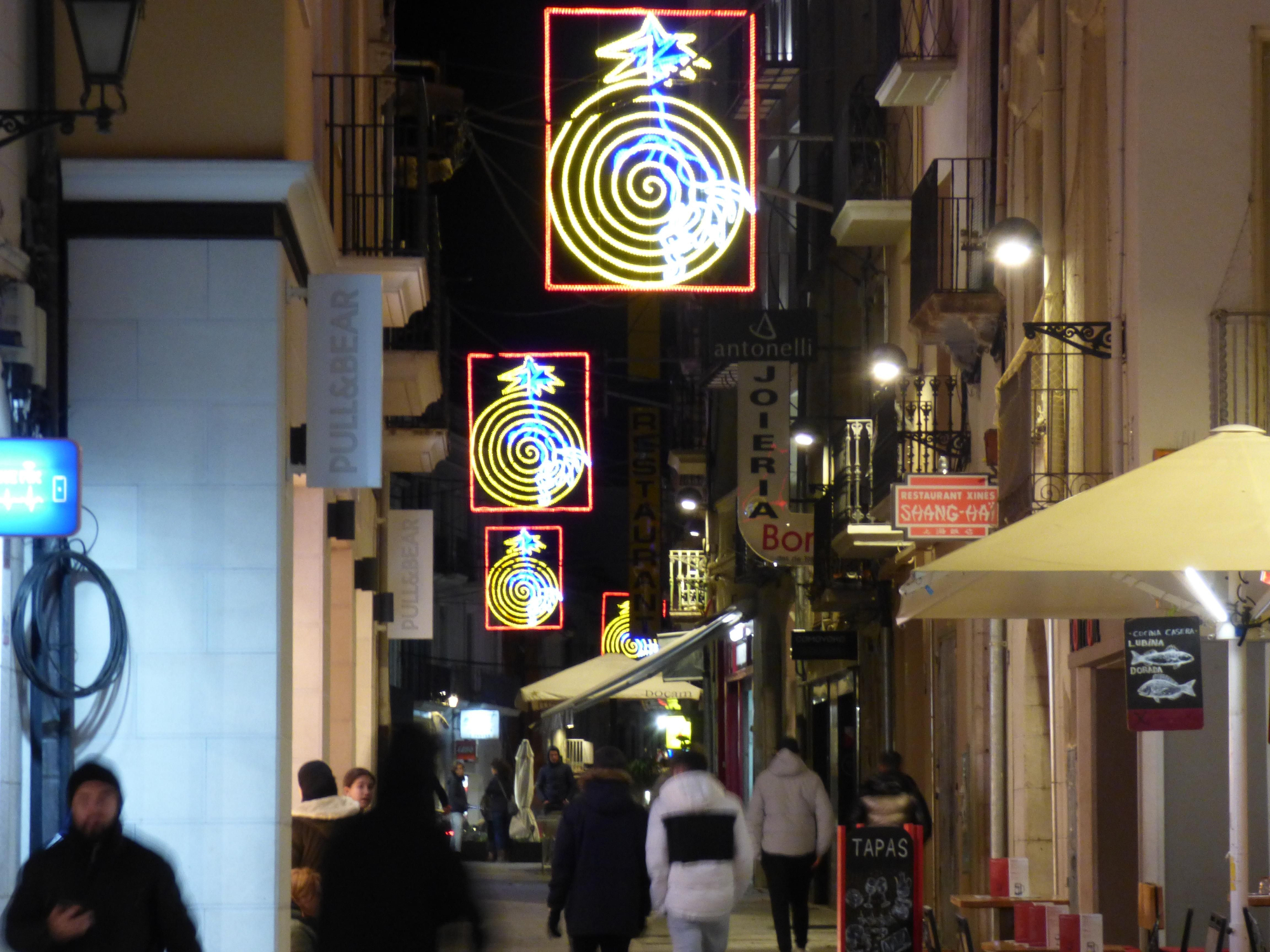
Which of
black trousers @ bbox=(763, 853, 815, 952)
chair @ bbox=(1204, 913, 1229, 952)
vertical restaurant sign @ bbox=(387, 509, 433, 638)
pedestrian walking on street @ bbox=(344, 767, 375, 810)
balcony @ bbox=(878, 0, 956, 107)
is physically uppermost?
balcony @ bbox=(878, 0, 956, 107)

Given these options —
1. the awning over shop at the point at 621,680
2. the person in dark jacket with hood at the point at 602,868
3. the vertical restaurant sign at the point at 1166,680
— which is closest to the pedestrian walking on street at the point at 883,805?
the person in dark jacket with hood at the point at 602,868

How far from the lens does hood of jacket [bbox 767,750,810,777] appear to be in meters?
16.9

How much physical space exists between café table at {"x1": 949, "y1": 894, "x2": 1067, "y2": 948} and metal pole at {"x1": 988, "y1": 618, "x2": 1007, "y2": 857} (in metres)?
4.03

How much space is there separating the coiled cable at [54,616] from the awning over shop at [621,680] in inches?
629

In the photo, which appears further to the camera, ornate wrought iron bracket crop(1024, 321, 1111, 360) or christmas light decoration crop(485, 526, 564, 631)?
christmas light decoration crop(485, 526, 564, 631)

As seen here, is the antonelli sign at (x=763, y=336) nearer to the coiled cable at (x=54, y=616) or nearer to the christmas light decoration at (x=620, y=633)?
the coiled cable at (x=54, y=616)

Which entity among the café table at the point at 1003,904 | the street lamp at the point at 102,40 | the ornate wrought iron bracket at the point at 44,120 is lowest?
the café table at the point at 1003,904

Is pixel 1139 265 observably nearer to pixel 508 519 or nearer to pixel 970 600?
pixel 970 600

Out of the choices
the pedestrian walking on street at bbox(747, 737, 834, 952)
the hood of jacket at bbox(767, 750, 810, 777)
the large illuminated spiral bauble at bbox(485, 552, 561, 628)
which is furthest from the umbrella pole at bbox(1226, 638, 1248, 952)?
the large illuminated spiral bauble at bbox(485, 552, 561, 628)

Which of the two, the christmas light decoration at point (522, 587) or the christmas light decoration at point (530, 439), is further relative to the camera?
the christmas light decoration at point (522, 587)

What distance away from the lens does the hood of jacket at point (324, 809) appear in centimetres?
1146

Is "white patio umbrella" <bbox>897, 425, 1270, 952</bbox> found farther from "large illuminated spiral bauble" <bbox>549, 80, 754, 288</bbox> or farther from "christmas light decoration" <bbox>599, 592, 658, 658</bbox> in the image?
"christmas light decoration" <bbox>599, 592, 658, 658</bbox>

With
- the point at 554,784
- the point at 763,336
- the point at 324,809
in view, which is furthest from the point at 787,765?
the point at 554,784

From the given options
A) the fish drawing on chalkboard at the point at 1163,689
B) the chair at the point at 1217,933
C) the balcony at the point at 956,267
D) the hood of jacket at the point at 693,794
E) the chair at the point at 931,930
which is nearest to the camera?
the chair at the point at 1217,933
